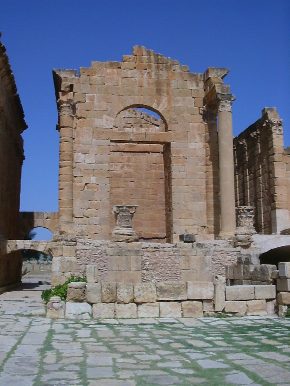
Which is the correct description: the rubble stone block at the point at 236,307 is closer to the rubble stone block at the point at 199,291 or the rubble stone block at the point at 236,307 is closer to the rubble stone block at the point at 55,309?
the rubble stone block at the point at 199,291

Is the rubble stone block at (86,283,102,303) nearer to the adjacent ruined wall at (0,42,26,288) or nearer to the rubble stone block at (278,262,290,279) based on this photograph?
the rubble stone block at (278,262,290,279)

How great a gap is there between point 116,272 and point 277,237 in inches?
209

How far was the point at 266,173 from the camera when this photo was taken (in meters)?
19.6

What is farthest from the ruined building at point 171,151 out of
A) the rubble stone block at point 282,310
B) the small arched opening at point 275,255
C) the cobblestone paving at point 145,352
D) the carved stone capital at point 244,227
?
the cobblestone paving at point 145,352

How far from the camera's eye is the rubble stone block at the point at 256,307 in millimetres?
9719

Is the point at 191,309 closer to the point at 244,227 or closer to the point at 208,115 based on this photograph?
the point at 244,227

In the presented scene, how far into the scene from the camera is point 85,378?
4.83 meters

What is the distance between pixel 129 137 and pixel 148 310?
9.46 meters

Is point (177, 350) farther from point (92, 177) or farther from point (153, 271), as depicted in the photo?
point (92, 177)

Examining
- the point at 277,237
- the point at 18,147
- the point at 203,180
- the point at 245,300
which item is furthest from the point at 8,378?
the point at 18,147

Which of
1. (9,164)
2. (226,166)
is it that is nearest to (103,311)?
(226,166)

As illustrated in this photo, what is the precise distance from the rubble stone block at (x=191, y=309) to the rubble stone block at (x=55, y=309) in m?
2.29

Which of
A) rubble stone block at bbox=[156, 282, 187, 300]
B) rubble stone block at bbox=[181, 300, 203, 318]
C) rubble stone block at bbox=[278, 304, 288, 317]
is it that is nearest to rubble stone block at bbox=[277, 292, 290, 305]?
rubble stone block at bbox=[278, 304, 288, 317]

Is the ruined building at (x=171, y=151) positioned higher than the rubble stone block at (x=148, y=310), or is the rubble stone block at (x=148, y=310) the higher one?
the ruined building at (x=171, y=151)
